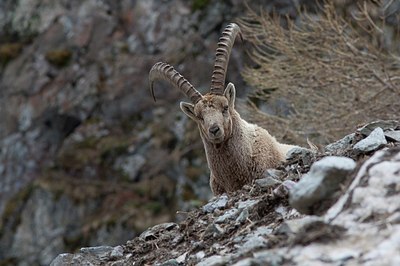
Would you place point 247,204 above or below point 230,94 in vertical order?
below

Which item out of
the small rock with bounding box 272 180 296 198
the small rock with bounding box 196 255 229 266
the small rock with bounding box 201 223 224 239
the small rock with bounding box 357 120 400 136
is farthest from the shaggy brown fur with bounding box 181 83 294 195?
the small rock with bounding box 196 255 229 266

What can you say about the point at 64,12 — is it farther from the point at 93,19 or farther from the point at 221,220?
the point at 221,220

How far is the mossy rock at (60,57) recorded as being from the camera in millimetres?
37250

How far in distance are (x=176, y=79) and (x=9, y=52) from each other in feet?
95.0

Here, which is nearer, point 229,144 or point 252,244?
point 252,244

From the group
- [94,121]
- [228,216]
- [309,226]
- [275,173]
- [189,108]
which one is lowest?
[309,226]

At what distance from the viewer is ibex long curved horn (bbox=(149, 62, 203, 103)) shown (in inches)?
457

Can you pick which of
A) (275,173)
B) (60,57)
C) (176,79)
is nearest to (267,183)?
(275,173)

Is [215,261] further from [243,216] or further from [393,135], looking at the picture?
[393,135]

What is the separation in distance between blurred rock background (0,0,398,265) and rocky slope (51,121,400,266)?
Answer: 65.8 feet

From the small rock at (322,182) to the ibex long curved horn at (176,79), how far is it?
18.4 feet

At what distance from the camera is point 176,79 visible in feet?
39.6

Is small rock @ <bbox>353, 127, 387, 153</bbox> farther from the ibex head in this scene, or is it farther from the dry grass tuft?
the dry grass tuft

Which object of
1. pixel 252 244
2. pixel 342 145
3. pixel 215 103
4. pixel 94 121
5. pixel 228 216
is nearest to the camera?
pixel 252 244
